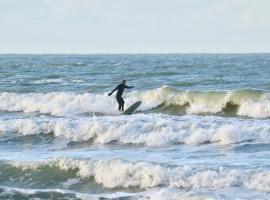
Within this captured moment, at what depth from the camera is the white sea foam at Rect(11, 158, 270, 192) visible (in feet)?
43.9

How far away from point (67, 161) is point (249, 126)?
6.74 meters

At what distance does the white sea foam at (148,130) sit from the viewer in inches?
766

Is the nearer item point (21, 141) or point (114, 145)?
point (114, 145)

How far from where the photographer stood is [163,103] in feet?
105

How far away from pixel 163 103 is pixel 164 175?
17.9m

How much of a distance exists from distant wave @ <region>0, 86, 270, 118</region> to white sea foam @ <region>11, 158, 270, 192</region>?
12127mm

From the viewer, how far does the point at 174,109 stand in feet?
99.3

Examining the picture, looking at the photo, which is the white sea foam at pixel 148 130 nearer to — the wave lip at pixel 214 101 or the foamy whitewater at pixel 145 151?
the foamy whitewater at pixel 145 151

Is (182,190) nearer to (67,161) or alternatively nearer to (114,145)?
(67,161)

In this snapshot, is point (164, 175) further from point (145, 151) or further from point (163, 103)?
point (163, 103)

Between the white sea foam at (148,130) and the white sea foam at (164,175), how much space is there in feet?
14.5

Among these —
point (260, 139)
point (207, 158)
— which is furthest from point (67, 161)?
point (260, 139)

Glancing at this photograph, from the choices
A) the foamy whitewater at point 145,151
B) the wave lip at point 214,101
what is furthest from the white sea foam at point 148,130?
the wave lip at point 214,101

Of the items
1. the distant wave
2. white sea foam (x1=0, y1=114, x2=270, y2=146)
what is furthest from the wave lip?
white sea foam (x1=0, y1=114, x2=270, y2=146)
